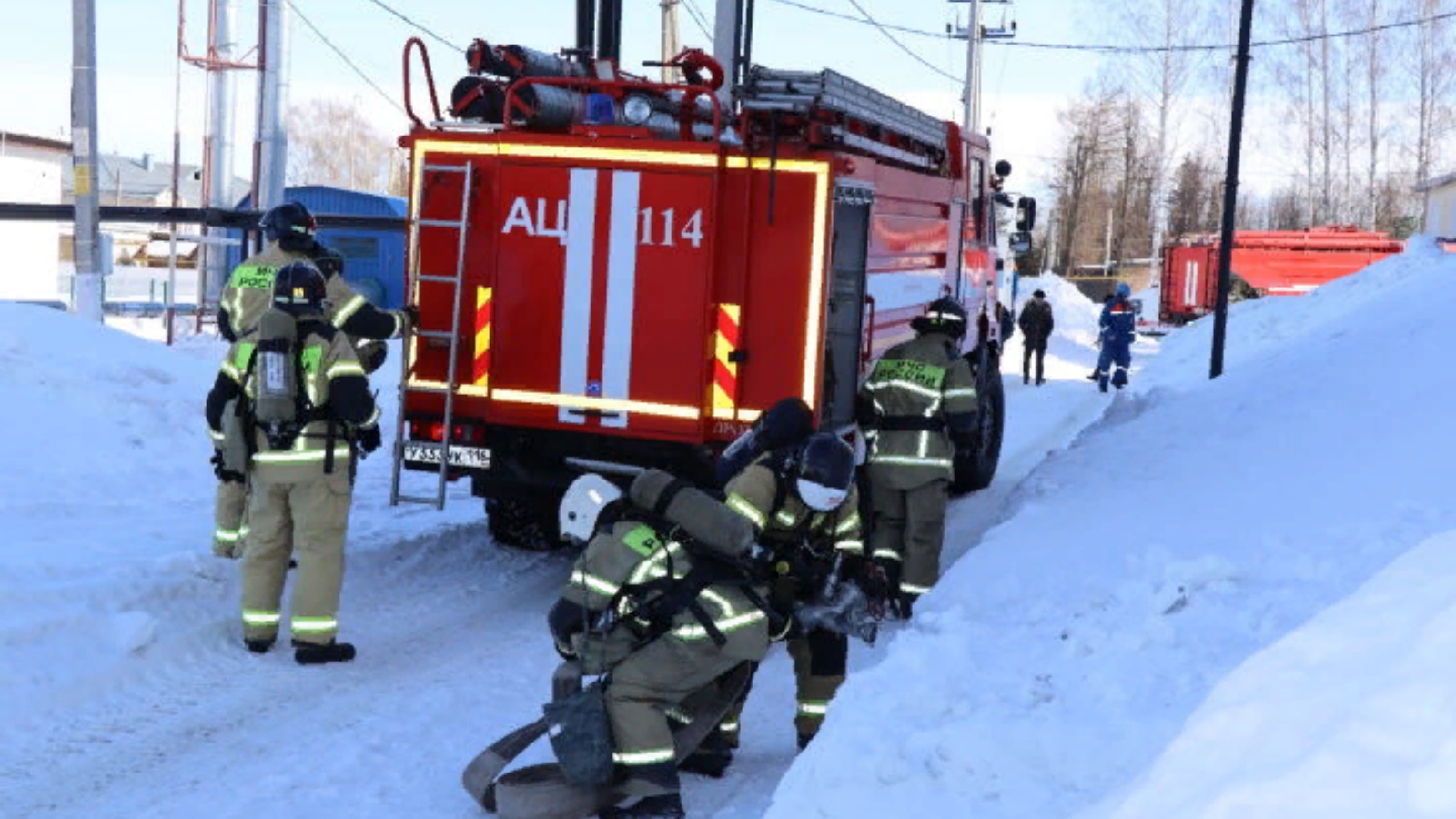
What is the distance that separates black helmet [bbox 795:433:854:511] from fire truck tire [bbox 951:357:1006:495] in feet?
20.1

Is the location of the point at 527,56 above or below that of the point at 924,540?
above

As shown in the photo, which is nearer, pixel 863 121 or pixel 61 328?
pixel 863 121

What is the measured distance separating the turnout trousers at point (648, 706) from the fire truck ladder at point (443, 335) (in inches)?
126

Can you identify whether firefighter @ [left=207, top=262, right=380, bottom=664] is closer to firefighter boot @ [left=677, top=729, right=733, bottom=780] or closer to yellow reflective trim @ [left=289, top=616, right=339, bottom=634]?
yellow reflective trim @ [left=289, top=616, right=339, bottom=634]

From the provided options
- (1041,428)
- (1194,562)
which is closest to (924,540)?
(1194,562)

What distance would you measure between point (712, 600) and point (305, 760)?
1.69 metres

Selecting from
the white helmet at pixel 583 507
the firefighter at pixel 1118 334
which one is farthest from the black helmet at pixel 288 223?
the firefighter at pixel 1118 334

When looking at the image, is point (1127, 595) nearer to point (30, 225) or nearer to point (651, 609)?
point (651, 609)

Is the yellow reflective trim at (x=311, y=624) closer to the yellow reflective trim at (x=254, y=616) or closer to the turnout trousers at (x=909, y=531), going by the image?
the yellow reflective trim at (x=254, y=616)

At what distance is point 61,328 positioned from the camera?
12.9m

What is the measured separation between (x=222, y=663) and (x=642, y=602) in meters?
2.64

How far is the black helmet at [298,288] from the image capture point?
6570 mm

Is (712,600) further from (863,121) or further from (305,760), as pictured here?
(863,121)

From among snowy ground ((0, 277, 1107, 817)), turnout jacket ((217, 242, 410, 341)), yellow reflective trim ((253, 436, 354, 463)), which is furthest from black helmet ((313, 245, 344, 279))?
snowy ground ((0, 277, 1107, 817))
